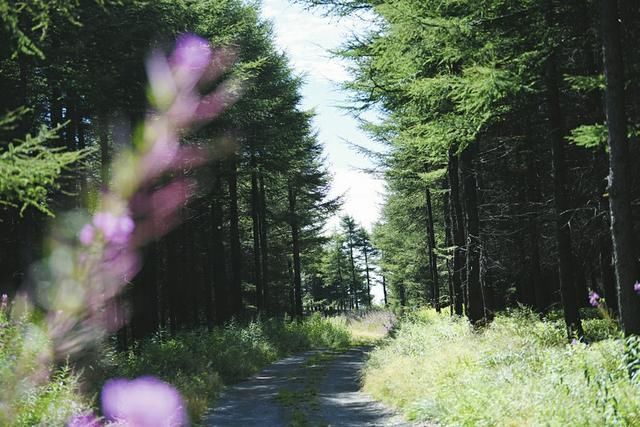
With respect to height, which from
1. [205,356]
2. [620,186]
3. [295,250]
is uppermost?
[295,250]

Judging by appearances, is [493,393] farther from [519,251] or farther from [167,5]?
[519,251]

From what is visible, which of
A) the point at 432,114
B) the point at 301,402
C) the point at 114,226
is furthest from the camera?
Answer: the point at 114,226

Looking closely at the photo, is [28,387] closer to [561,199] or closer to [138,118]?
[138,118]

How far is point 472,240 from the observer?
15.8 metres

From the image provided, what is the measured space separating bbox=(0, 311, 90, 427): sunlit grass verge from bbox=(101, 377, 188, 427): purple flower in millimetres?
828

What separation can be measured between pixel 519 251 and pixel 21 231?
19.5m

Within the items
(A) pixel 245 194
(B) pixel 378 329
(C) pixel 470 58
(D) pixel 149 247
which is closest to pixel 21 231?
(D) pixel 149 247

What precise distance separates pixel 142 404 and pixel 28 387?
324 centimetres

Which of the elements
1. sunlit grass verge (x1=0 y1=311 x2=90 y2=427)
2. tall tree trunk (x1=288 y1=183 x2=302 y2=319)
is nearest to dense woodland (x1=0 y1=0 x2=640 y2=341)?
tall tree trunk (x1=288 y1=183 x2=302 y2=319)

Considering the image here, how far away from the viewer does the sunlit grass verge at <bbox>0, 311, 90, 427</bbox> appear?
20.8 ft


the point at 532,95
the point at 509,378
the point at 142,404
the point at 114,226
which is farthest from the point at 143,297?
the point at 532,95

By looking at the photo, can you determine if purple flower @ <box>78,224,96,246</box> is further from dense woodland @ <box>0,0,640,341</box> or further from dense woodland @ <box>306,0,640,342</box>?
dense woodland @ <box>306,0,640,342</box>

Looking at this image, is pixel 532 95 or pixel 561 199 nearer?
pixel 561 199

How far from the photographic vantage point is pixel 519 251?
24.9 meters
